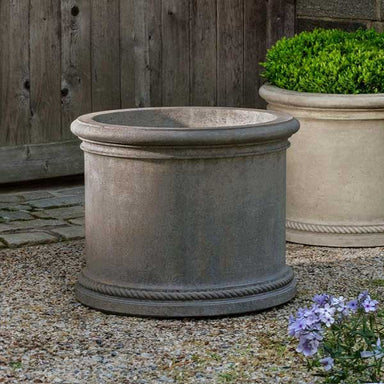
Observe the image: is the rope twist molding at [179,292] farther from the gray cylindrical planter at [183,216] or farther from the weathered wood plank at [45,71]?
the weathered wood plank at [45,71]

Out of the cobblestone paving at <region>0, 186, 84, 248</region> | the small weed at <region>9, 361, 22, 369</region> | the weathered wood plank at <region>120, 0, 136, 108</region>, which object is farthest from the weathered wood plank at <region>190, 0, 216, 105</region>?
the small weed at <region>9, 361, 22, 369</region>

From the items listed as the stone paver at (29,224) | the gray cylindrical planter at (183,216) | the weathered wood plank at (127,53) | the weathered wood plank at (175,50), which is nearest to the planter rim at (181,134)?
the gray cylindrical planter at (183,216)

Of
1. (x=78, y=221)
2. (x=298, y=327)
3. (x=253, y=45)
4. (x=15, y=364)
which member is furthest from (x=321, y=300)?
(x=253, y=45)

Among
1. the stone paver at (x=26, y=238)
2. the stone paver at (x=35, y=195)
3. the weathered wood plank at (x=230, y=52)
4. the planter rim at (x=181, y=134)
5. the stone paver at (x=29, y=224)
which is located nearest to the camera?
the planter rim at (x=181, y=134)

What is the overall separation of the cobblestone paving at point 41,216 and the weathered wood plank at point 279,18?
6.16ft

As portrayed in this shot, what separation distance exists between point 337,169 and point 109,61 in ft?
7.24

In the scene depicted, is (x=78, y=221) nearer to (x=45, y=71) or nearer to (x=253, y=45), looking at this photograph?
(x=45, y=71)

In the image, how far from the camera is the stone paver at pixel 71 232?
6148 mm

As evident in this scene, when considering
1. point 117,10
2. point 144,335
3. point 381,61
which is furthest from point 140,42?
point 144,335

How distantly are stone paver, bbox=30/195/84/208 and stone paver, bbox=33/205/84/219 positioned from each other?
0.35ft

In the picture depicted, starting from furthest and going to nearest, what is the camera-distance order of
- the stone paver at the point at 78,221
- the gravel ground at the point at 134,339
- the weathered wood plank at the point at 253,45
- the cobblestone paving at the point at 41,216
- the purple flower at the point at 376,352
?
the weathered wood plank at the point at 253,45, the stone paver at the point at 78,221, the cobblestone paving at the point at 41,216, the gravel ground at the point at 134,339, the purple flower at the point at 376,352

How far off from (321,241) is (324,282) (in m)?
0.70

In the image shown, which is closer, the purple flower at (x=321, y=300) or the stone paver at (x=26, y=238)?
the purple flower at (x=321, y=300)

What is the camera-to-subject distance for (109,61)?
24.6 ft
